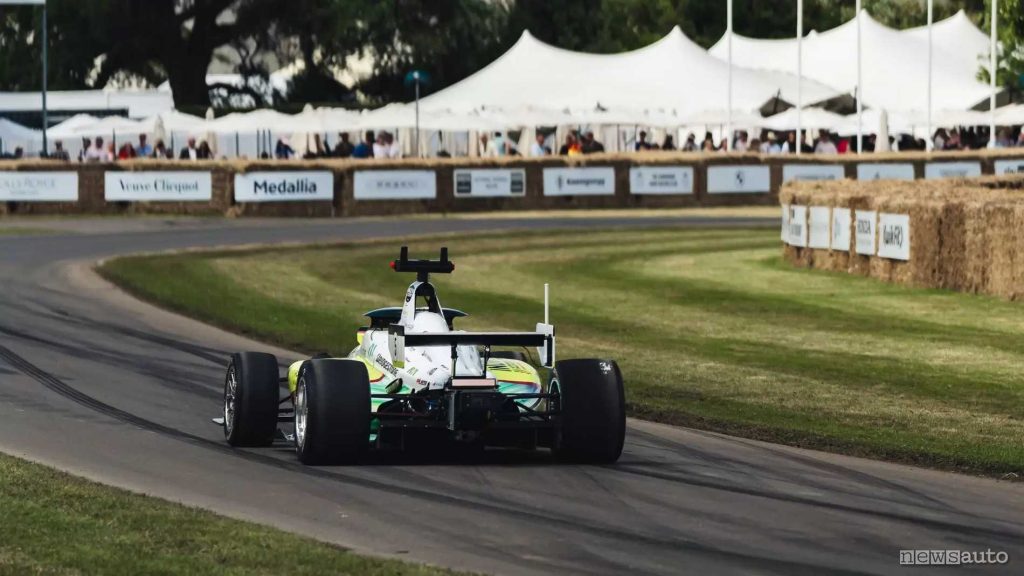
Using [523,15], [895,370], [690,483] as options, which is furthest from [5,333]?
[523,15]

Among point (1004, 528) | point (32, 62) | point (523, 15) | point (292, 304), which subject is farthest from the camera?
point (523, 15)

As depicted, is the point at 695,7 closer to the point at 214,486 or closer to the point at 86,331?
the point at 86,331

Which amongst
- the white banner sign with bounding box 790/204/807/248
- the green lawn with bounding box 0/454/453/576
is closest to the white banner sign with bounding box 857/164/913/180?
the white banner sign with bounding box 790/204/807/248

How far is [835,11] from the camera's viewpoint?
114m

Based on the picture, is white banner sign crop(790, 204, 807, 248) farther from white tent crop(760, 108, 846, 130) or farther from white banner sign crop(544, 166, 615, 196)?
white tent crop(760, 108, 846, 130)

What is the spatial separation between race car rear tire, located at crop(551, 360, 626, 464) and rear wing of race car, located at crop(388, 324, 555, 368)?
252 mm

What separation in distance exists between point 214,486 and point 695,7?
335 feet

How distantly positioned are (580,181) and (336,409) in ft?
128

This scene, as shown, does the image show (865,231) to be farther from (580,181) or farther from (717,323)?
(580,181)

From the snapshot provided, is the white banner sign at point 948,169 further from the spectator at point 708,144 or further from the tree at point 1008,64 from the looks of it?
the tree at point 1008,64

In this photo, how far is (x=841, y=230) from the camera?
106ft

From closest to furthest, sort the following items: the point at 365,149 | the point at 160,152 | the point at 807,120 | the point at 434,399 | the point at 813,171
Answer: the point at 434,399
the point at 160,152
the point at 365,149
the point at 813,171
the point at 807,120

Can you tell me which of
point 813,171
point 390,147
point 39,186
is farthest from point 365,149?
point 813,171

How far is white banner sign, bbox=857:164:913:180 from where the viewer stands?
52438 mm
